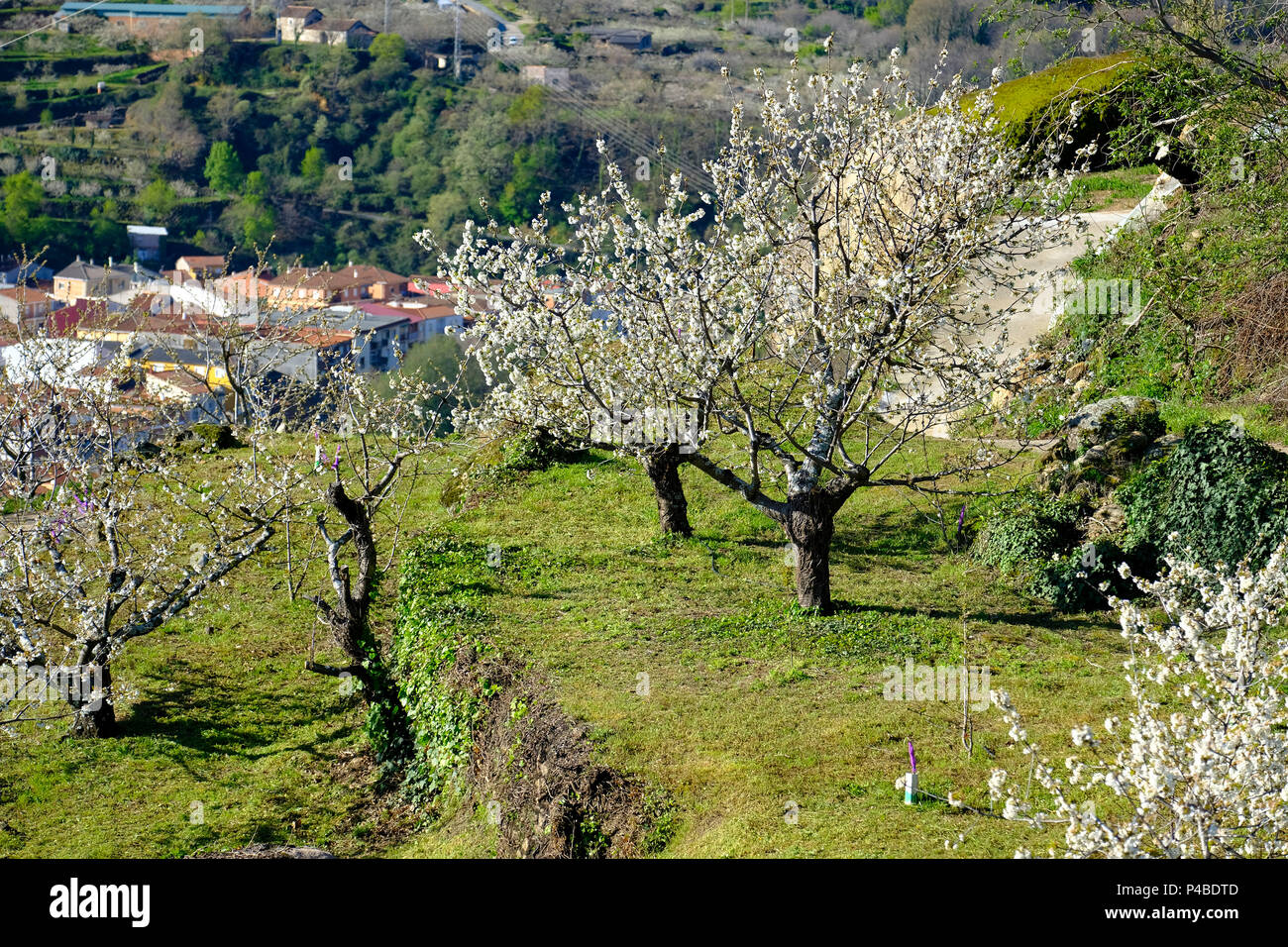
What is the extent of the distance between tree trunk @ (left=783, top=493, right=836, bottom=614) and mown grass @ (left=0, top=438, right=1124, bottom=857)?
249 millimetres

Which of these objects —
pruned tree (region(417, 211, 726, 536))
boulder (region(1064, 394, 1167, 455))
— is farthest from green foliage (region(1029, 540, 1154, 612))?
pruned tree (region(417, 211, 726, 536))

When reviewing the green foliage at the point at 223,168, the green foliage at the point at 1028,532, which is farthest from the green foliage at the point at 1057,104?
the green foliage at the point at 223,168

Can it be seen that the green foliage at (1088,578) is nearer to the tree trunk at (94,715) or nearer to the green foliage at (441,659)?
the green foliage at (441,659)

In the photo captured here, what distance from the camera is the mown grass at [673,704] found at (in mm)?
8148

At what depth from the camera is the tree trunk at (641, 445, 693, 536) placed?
13.7 metres

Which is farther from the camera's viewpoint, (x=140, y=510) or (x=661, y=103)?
(x=661, y=103)

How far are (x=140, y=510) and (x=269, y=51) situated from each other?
86097 mm

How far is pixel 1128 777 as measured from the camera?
17.0ft

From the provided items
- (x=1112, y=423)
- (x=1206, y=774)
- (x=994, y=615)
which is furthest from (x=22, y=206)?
(x=1206, y=774)

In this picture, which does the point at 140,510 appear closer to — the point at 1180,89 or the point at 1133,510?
the point at 1133,510

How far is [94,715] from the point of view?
37.2 feet

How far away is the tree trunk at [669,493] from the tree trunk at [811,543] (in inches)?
104

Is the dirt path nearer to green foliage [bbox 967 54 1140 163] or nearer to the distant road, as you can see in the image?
green foliage [bbox 967 54 1140 163]
